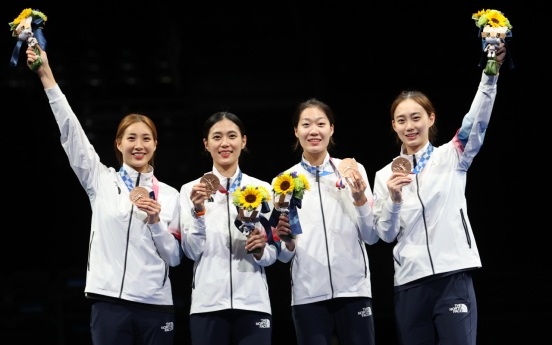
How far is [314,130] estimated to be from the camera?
3.76 metres

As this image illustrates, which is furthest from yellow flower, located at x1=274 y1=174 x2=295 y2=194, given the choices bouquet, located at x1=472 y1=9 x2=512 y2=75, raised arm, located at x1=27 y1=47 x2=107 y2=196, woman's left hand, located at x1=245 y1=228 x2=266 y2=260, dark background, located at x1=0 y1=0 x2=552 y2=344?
dark background, located at x1=0 y1=0 x2=552 y2=344

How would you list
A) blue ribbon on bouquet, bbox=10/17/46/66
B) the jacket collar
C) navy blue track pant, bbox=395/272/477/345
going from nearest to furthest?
navy blue track pant, bbox=395/272/477/345 → blue ribbon on bouquet, bbox=10/17/46/66 → the jacket collar

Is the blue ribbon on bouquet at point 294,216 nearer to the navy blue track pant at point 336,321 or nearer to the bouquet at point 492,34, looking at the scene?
the navy blue track pant at point 336,321

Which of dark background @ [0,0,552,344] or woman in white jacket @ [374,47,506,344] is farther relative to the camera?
dark background @ [0,0,552,344]

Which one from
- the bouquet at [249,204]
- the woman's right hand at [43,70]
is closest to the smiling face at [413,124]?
the bouquet at [249,204]

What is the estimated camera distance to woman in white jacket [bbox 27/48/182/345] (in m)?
3.43

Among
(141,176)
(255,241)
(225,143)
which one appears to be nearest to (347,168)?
(255,241)

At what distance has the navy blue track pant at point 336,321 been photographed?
11.3ft

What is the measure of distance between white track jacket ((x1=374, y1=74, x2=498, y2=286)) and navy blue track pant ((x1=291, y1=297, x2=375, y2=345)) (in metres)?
0.24

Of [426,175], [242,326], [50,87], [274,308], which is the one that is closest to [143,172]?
[50,87]

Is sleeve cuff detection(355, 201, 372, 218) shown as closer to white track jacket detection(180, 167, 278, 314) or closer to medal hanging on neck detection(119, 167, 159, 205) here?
white track jacket detection(180, 167, 278, 314)

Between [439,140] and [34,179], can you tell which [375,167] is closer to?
[439,140]

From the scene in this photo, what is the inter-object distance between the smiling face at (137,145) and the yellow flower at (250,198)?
668 millimetres

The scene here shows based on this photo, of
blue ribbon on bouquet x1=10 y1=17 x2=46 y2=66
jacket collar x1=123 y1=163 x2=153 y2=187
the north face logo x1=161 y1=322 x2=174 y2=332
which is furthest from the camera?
Answer: jacket collar x1=123 y1=163 x2=153 y2=187
